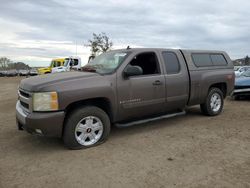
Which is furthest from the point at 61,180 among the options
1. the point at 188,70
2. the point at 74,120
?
the point at 188,70

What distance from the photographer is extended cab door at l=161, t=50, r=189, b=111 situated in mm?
6438

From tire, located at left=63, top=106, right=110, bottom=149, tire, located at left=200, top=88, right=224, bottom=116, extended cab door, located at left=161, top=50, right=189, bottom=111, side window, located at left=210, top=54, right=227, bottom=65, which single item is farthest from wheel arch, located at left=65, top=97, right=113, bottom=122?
side window, located at left=210, top=54, right=227, bottom=65

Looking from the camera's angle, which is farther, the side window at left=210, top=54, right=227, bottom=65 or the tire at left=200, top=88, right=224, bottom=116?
the side window at left=210, top=54, right=227, bottom=65

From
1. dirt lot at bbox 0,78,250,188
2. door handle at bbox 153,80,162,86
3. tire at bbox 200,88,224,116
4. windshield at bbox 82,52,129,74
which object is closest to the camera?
dirt lot at bbox 0,78,250,188

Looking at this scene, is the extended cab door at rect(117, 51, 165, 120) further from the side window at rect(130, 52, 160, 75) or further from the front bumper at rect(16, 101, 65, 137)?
the front bumper at rect(16, 101, 65, 137)

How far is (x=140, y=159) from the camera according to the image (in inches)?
181

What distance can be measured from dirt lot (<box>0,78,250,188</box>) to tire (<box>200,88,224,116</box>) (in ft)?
3.21

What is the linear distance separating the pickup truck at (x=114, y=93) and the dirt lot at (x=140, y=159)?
387mm

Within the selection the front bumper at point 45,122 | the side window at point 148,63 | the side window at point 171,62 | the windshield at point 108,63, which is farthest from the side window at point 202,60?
the front bumper at point 45,122

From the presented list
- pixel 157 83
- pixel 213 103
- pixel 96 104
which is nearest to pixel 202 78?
pixel 213 103

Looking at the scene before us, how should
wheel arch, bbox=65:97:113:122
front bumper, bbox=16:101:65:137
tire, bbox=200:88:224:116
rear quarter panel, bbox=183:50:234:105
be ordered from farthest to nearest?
tire, bbox=200:88:224:116 < rear quarter panel, bbox=183:50:234:105 < wheel arch, bbox=65:97:113:122 < front bumper, bbox=16:101:65:137

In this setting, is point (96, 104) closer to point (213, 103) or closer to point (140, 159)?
point (140, 159)

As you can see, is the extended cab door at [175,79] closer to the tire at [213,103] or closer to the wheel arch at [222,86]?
the tire at [213,103]

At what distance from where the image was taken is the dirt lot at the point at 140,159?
152 inches
